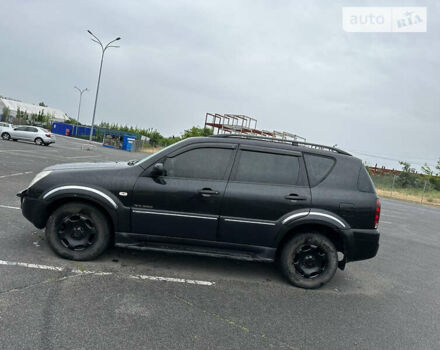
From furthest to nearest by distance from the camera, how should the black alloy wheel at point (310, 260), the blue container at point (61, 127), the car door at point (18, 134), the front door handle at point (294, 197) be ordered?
the blue container at point (61, 127) → the car door at point (18, 134) → the black alloy wheel at point (310, 260) → the front door handle at point (294, 197)

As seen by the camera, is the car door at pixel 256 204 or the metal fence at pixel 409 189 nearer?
the car door at pixel 256 204

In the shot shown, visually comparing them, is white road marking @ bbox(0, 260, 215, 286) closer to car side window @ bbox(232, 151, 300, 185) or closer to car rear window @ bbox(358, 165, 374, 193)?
car side window @ bbox(232, 151, 300, 185)

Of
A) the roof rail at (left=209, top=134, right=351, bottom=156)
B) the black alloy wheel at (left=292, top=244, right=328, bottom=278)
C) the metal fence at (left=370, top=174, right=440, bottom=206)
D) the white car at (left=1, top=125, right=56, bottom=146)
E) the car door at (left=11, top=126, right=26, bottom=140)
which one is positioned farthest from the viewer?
the car door at (left=11, top=126, right=26, bottom=140)

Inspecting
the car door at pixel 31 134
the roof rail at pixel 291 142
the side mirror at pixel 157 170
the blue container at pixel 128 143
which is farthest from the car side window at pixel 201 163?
the blue container at pixel 128 143

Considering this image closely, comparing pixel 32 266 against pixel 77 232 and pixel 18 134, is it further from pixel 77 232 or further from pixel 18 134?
pixel 18 134

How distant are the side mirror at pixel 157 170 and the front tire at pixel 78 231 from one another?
2.73ft

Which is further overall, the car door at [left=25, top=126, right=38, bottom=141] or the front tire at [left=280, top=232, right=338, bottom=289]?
the car door at [left=25, top=126, right=38, bottom=141]

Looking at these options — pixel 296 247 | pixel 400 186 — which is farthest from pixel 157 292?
pixel 400 186

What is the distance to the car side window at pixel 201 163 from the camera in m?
4.24

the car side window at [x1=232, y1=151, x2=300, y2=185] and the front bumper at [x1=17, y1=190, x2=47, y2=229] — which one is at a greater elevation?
the car side window at [x1=232, y1=151, x2=300, y2=185]

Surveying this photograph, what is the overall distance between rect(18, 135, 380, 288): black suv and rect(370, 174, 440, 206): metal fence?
2182 cm

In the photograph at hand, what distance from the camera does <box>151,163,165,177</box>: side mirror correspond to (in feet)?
13.3

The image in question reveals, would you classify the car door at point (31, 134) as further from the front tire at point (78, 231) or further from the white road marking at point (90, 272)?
the white road marking at point (90, 272)

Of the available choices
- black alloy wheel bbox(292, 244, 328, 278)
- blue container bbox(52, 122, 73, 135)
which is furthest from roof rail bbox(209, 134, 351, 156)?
blue container bbox(52, 122, 73, 135)
